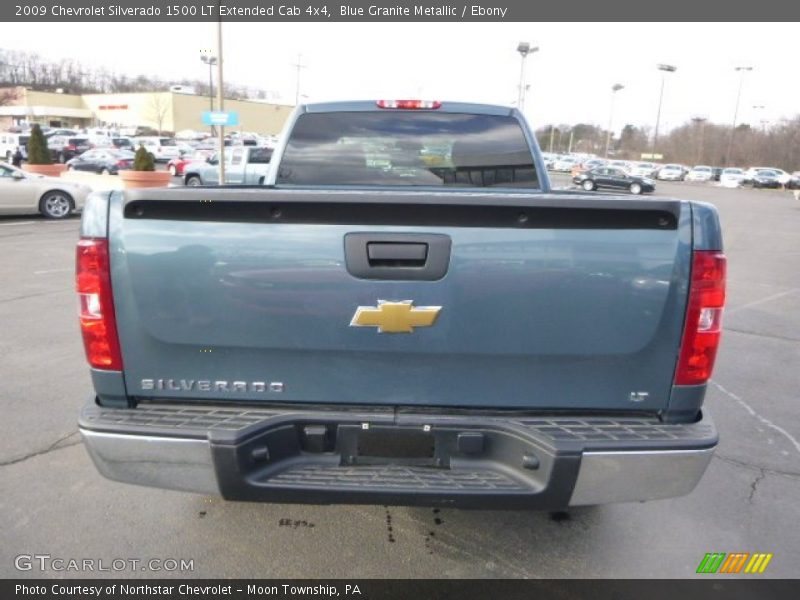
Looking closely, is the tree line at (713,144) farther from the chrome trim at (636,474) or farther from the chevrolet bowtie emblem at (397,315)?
the chevrolet bowtie emblem at (397,315)

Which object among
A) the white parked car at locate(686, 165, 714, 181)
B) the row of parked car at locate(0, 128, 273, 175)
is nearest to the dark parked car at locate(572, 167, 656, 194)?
the row of parked car at locate(0, 128, 273, 175)

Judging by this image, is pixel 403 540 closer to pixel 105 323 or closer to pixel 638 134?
pixel 105 323

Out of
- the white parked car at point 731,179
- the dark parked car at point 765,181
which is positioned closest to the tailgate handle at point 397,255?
the white parked car at point 731,179

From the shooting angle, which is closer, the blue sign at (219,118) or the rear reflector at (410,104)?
the rear reflector at (410,104)

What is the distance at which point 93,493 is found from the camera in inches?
133

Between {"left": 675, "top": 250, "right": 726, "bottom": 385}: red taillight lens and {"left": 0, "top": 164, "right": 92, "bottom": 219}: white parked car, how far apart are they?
15570mm

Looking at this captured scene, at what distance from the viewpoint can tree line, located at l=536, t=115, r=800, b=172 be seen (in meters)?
74.0

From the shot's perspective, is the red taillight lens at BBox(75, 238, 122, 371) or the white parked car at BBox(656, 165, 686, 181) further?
the white parked car at BBox(656, 165, 686, 181)

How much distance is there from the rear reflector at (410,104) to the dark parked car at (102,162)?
34959mm

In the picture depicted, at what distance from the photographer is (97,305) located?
7.49 feet

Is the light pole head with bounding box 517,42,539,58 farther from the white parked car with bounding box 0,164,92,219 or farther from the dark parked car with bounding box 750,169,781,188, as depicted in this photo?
the dark parked car with bounding box 750,169,781,188

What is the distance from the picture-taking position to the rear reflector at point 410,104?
4031 millimetres

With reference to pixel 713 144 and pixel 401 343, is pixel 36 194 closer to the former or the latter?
pixel 401 343

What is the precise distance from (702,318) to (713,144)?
94.7m
